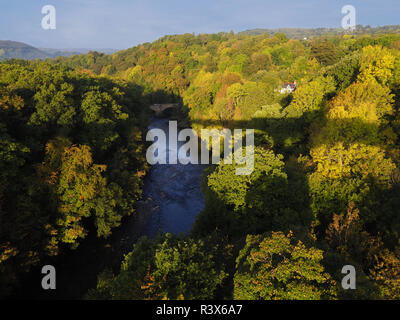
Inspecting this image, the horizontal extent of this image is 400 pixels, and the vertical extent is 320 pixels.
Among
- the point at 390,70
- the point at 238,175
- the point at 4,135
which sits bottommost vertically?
the point at 238,175

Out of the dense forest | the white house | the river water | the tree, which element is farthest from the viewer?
the white house

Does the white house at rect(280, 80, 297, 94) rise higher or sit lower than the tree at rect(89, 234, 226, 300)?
higher

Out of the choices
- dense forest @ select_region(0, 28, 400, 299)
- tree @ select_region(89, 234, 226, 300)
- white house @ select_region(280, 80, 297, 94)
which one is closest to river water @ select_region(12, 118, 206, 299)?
dense forest @ select_region(0, 28, 400, 299)

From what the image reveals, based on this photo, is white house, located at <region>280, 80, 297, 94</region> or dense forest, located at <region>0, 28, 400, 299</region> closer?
dense forest, located at <region>0, 28, 400, 299</region>

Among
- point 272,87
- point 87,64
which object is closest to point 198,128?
point 272,87

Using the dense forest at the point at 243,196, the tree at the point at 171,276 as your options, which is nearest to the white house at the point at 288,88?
the dense forest at the point at 243,196

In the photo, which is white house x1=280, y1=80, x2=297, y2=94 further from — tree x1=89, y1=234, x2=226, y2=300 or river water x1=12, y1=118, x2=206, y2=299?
tree x1=89, y1=234, x2=226, y2=300
